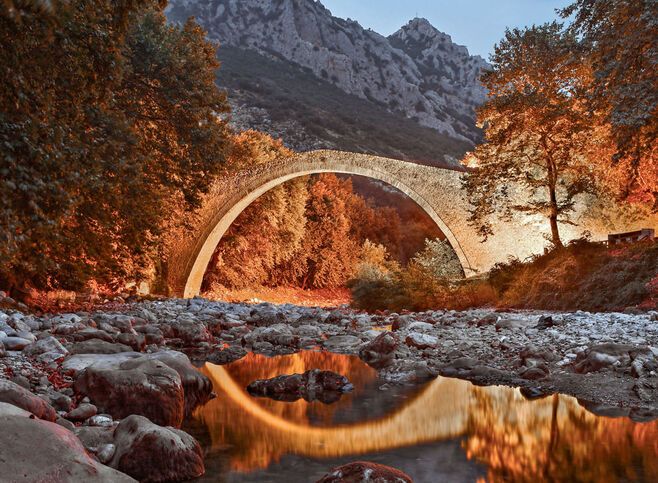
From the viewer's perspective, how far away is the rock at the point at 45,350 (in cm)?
486

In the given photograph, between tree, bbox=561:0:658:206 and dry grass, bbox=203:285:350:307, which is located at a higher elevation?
tree, bbox=561:0:658:206

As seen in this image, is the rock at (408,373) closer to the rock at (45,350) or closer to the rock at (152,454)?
the rock at (152,454)

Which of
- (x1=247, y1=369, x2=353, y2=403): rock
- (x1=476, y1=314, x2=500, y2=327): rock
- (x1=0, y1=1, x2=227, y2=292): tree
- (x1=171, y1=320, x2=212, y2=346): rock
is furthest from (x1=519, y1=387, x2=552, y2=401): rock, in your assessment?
(x1=171, y1=320, x2=212, y2=346): rock

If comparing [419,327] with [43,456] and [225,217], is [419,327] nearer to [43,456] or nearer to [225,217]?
[43,456]

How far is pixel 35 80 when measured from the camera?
14.8ft

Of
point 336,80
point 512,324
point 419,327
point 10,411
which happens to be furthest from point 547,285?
point 336,80

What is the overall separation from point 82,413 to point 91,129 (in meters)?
5.39

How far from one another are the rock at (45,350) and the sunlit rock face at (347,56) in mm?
58155

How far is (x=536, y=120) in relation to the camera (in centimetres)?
1253

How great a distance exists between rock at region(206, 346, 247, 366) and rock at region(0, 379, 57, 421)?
3619 millimetres

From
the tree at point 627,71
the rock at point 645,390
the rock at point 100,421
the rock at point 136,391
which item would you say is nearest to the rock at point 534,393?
the rock at point 645,390

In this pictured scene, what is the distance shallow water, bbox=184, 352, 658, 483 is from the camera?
3330 mm

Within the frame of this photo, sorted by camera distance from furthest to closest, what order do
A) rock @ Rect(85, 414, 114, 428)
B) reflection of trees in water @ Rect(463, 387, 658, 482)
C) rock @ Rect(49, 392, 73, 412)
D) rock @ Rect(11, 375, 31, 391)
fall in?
rock @ Rect(11, 375, 31, 391) < rock @ Rect(49, 392, 73, 412) < rock @ Rect(85, 414, 114, 428) < reflection of trees in water @ Rect(463, 387, 658, 482)

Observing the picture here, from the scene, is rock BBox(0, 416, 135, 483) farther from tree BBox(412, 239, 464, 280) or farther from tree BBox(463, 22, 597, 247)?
tree BBox(412, 239, 464, 280)
